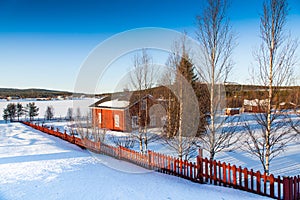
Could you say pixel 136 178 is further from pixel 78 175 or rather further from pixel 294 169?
pixel 294 169

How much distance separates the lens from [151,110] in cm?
1323

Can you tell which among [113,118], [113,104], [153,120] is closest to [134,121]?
[153,120]

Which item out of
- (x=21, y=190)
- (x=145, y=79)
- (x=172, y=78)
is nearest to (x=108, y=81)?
(x=145, y=79)

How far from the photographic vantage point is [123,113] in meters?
Answer: 18.6

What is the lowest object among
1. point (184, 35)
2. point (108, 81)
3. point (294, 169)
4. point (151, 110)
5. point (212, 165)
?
point (294, 169)

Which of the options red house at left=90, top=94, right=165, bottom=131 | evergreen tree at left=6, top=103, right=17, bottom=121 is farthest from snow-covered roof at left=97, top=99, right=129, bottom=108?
evergreen tree at left=6, top=103, right=17, bottom=121

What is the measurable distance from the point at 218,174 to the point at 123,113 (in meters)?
13.1

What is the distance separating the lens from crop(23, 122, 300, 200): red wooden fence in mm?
4832

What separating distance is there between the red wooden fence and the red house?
352cm

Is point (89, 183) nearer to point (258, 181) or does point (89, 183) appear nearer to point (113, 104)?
point (258, 181)

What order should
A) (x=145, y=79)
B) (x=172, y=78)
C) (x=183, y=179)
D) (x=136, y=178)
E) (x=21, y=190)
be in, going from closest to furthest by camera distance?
(x=21, y=190), (x=136, y=178), (x=183, y=179), (x=172, y=78), (x=145, y=79)

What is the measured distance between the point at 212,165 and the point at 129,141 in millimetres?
7608

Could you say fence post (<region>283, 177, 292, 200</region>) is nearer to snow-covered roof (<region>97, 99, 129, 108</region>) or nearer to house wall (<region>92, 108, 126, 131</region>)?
snow-covered roof (<region>97, 99, 129, 108</region>)

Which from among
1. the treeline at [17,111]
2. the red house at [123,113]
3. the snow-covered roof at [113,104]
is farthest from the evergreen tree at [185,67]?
the treeline at [17,111]
